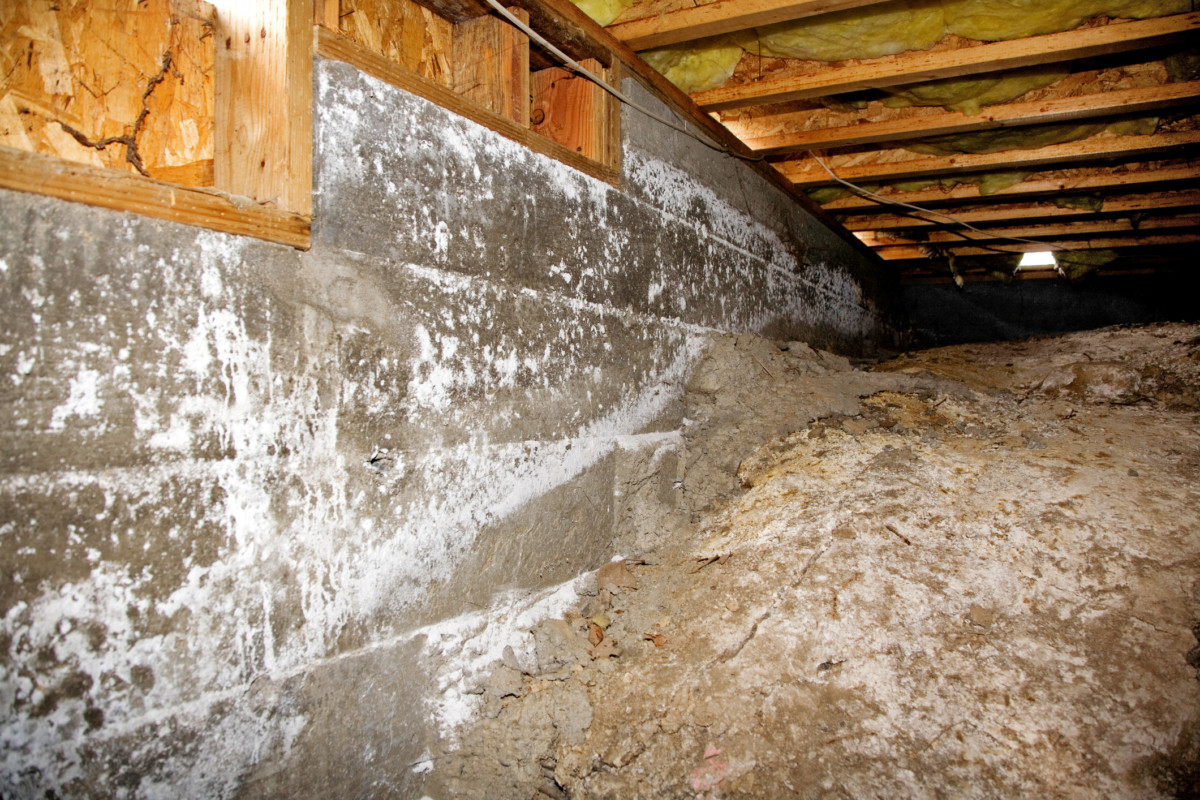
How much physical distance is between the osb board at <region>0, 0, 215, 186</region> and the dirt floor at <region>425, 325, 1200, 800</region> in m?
1.58

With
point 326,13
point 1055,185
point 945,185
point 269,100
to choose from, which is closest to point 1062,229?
point 1055,185

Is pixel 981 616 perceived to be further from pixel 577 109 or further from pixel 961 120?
pixel 961 120

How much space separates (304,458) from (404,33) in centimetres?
120

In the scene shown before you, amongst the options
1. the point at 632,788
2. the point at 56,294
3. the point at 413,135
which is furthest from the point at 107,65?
the point at 632,788

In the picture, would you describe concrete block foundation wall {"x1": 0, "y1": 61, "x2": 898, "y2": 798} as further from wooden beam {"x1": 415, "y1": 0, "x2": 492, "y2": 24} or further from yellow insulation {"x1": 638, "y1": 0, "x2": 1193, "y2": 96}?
yellow insulation {"x1": 638, "y1": 0, "x2": 1193, "y2": 96}

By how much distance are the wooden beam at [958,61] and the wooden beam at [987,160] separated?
1.18m

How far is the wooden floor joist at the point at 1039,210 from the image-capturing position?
4570mm

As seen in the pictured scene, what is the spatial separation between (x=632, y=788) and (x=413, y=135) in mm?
1610

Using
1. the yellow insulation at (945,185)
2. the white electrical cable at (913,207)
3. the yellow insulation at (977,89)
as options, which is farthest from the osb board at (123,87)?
the yellow insulation at (945,185)

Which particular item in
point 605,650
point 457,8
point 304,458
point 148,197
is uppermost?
point 457,8

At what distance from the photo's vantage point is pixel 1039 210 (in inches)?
191

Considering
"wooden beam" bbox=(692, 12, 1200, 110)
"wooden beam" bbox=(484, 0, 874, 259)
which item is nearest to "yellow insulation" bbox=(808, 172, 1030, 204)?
"wooden beam" bbox=(484, 0, 874, 259)

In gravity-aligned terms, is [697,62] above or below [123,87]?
above

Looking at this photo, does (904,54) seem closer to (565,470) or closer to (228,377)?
(565,470)
